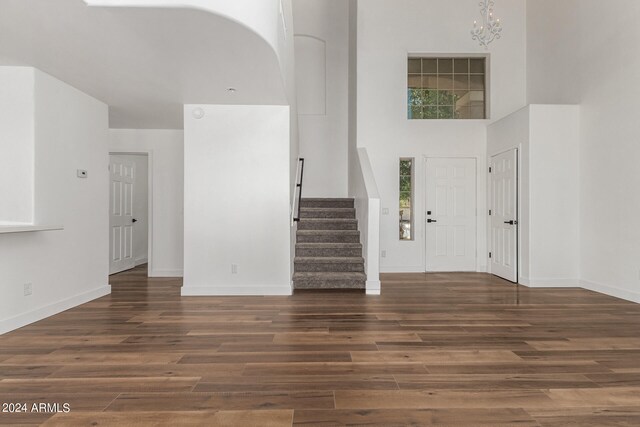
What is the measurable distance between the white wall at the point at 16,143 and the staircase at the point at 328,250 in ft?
10.8

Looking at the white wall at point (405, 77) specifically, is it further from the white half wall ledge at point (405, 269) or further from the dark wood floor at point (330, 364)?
the dark wood floor at point (330, 364)

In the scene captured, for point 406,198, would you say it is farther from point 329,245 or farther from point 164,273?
point 164,273

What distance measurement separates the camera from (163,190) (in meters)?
6.86

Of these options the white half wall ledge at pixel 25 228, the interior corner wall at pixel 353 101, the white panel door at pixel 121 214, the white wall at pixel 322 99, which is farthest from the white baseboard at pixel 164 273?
the interior corner wall at pixel 353 101

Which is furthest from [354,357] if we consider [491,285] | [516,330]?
[491,285]

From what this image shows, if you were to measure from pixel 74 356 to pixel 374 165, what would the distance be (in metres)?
5.76

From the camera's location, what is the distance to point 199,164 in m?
5.28

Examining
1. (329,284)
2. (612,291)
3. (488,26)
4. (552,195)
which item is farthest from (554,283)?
(488,26)

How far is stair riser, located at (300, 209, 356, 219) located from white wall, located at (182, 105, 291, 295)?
5.27 feet

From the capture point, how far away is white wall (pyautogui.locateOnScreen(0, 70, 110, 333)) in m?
3.86

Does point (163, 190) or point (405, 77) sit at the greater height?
point (405, 77)

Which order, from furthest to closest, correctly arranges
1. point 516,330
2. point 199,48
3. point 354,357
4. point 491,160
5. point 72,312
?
point 491,160
point 72,312
point 516,330
point 199,48
point 354,357

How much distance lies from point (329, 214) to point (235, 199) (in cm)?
213

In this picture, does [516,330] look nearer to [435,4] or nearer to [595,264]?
[595,264]
